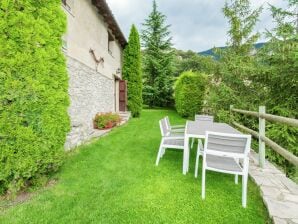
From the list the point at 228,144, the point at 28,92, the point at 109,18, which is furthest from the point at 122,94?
the point at 228,144

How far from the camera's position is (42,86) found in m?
2.88

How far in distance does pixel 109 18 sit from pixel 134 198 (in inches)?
333

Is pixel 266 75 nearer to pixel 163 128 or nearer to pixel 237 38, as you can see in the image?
pixel 237 38

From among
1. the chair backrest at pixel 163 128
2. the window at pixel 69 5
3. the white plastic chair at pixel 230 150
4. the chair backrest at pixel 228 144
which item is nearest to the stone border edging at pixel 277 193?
the white plastic chair at pixel 230 150

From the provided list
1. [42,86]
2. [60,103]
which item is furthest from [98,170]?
[42,86]

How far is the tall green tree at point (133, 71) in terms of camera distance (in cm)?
1262

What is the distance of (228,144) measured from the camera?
105 inches

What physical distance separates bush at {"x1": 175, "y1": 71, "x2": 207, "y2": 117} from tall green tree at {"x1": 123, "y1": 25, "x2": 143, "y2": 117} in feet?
9.58

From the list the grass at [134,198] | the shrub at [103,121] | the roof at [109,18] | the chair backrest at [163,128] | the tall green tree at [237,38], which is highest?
the roof at [109,18]

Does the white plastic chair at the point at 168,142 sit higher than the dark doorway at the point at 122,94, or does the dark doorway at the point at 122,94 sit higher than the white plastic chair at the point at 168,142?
the dark doorway at the point at 122,94

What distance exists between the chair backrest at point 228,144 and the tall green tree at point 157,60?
51.3ft

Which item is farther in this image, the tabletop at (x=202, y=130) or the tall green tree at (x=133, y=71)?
the tall green tree at (x=133, y=71)

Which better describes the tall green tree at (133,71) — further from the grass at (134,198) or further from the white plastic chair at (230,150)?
the white plastic chair at (230,150)

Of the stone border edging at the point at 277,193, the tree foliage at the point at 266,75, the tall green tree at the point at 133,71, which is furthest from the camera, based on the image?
the tall green tree at the point at 133,71
